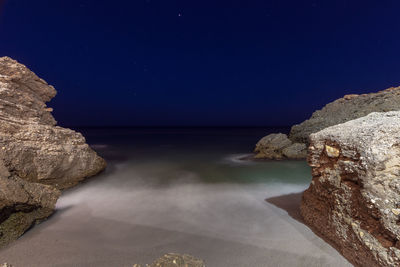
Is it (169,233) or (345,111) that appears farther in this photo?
(345,111)

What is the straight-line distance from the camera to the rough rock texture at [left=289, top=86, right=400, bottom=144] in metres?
10.2

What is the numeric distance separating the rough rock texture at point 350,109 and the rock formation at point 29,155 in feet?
39.6

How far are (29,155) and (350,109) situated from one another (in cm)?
1597

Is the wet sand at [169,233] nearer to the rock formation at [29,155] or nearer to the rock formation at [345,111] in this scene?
the rock formation at [29,155]

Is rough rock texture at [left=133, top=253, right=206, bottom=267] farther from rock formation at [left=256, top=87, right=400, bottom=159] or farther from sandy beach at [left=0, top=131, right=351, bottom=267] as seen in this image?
rock formation at [left=256, top=87, right=400, bottom=159]

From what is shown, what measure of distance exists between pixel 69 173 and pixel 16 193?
2998 mm

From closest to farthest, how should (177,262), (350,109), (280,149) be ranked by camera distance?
Answer: (177,262) < (280,149) < (350,109)

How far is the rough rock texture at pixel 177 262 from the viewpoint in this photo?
2555mm

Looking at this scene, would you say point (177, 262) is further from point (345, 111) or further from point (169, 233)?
point (345, 111)

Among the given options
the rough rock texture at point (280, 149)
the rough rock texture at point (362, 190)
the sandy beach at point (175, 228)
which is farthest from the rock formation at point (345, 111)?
the rough rock texture at point (362, 190)

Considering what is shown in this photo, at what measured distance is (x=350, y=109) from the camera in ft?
38.0

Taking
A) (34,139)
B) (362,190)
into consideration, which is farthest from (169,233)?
(34,139)

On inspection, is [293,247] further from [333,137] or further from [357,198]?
[333,137]

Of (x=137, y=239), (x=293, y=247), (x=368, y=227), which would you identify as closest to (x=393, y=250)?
(x=368, y=227)
